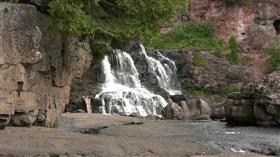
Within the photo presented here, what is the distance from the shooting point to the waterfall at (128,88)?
40.6 m

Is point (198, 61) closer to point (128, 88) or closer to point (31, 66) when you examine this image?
point (128, 88)

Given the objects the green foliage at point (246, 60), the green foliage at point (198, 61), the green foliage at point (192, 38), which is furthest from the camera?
the green foliage at point (192, 38)

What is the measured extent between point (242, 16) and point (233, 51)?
7961 millimetres

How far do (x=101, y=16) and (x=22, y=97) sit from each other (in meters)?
4.38

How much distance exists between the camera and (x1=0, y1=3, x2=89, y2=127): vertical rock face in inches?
587

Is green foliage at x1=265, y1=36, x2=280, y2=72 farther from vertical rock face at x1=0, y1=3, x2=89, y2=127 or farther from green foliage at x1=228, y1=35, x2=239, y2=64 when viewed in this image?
vertical rock face at x1=0, y1=3, x2=89, y2=127

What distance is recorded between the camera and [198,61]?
181ft

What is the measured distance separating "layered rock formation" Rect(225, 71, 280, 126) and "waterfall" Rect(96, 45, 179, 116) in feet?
32.1

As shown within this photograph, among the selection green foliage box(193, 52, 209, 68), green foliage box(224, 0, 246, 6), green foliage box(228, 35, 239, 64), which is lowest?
green foliage box(193, 52, 209, 68)

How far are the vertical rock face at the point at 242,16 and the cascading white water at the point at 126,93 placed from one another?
811 inches

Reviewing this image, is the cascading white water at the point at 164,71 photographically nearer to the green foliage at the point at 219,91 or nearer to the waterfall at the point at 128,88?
the waterfall at the point at 128,88

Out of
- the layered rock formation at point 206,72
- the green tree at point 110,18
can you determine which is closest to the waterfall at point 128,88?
the layered rock formation at point 206,72

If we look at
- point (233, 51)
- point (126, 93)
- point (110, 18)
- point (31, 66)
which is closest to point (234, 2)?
point (233, 51)

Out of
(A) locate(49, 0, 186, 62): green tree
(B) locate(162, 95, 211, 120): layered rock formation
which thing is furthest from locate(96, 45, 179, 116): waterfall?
(A) locate(49, 0, 186, 62): green tree
